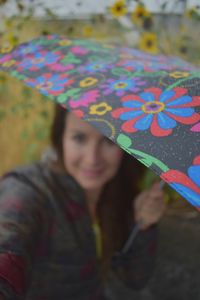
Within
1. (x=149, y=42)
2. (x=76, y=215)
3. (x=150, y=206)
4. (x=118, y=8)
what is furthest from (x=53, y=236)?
(x=149, y=42)

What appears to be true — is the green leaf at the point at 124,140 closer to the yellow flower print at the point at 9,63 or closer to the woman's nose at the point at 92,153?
the yellow flower print at the point at 9,63

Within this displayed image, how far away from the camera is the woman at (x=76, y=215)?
1.12 m

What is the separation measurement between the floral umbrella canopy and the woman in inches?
11.8

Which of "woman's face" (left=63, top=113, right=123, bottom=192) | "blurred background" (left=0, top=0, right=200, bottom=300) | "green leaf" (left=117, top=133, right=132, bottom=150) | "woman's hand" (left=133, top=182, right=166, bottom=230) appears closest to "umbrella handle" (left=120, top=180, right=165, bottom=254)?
"woman's hand" (left=133, top=182, right=166, bottom=230)

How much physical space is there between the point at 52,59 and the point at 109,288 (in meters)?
1.31

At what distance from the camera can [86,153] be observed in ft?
4.72

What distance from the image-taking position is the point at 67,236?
1367 mm

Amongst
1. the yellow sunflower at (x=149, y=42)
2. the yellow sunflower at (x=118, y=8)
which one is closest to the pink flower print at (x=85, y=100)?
the yellow sunflower at (x=118, y=8)

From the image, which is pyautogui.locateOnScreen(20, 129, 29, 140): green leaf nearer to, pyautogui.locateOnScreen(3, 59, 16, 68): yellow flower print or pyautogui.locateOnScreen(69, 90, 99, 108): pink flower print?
pyautogui.locateOnScreen(3, 59, 16, 68): yellow flower print

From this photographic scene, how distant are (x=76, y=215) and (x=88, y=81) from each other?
0.56 m

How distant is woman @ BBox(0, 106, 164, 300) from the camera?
3.68 feet

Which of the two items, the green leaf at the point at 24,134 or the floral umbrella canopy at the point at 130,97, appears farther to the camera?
the green leaf at the point at 24,134

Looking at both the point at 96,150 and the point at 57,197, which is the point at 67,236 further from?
the point at 96,150

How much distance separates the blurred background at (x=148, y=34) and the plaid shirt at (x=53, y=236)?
502 millimetres
